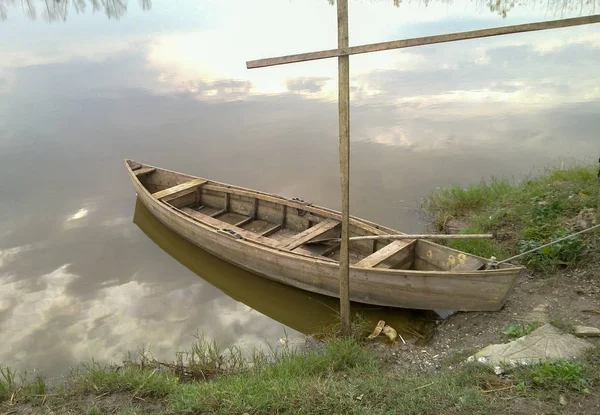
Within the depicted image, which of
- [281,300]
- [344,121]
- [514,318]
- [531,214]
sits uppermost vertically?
[344,121]

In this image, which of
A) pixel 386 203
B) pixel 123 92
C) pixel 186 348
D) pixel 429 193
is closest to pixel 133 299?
pixel 186 348

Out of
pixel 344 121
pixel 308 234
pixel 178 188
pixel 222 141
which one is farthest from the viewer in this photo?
pixel 222 141

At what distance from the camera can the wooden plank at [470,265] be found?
5312mm

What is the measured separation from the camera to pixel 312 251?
691cm

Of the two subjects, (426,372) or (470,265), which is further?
(470,265)

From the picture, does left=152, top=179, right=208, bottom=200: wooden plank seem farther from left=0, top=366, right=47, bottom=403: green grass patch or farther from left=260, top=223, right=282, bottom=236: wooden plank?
left=0, top=366, right=47, bottom=403: green grass patch

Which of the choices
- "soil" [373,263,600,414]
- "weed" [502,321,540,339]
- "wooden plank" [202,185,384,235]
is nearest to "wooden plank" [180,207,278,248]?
"wooden plank" [202,185,384,235]

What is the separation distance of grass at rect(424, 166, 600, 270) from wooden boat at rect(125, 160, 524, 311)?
69 cm

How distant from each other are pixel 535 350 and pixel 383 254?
217 centimetres

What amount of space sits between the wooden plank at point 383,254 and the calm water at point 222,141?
0.65 meters

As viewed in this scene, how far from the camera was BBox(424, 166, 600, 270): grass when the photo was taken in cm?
554

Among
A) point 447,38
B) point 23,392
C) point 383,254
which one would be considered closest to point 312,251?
point 383,254

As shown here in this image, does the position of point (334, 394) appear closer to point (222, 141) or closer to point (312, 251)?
point (312, 251)

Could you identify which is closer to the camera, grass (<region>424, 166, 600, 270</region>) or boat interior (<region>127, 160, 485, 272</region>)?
grass (<region>424, 166, 600, 270</region>)
